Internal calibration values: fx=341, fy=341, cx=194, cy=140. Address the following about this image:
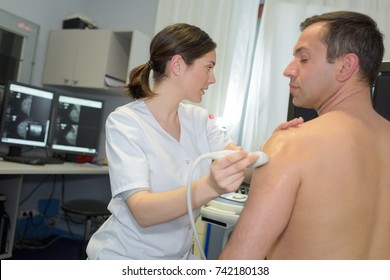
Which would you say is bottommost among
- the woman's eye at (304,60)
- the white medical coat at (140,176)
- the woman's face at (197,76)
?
the white medical coat at (140,176)

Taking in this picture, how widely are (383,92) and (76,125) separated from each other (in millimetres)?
2278

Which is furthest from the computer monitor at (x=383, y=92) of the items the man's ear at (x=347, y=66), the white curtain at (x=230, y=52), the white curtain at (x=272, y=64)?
the white curtain at (x=230, y=52)

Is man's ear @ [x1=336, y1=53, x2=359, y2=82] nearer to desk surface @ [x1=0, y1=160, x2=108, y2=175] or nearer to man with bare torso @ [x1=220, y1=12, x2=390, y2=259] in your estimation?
man with bare torso @ [x1=220, y1=12, x2=390, y2=259]

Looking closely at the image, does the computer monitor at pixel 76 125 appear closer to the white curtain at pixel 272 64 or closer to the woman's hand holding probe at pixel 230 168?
the white curtain at pixel 272 64

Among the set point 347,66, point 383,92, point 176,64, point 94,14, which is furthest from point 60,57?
point 347,66

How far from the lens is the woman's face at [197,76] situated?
46.9 inches

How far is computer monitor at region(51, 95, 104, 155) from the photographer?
278cm

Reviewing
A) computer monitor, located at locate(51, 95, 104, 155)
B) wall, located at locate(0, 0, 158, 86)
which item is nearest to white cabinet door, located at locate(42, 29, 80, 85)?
wall, located at locate(0, 0, 158, 86)

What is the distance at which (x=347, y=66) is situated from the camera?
0.87m

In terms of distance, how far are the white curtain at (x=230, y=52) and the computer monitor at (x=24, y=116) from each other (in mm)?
1247

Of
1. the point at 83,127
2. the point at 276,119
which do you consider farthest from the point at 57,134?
the point at 276,119

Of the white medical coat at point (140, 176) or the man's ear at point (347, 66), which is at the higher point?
the man's ear at point (347, 66)
